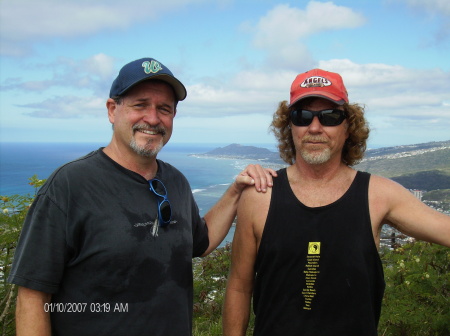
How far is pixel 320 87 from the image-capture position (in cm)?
Result: 285

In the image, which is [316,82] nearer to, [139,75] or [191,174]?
[139,75]

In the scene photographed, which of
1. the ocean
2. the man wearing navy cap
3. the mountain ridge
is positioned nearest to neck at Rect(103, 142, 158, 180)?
the man wearing navy cap

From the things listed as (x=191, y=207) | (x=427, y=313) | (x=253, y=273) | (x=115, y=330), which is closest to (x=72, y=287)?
(x=115, y=330)

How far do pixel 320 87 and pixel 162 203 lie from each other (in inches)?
53.9

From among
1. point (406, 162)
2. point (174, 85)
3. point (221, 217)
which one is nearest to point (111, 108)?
point (174, 85)

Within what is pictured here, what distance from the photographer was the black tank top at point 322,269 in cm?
262

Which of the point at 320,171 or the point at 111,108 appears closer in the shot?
the point at 111,108

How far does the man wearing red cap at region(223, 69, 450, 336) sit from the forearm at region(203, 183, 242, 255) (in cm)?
26

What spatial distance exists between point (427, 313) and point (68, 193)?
13.3ft

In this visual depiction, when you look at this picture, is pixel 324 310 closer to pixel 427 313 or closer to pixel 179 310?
pixel 179 310

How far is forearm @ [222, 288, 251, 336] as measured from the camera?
9.99 feet

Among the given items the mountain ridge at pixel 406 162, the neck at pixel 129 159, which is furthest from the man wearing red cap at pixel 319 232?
the mountain ridge at pixel 406 162
